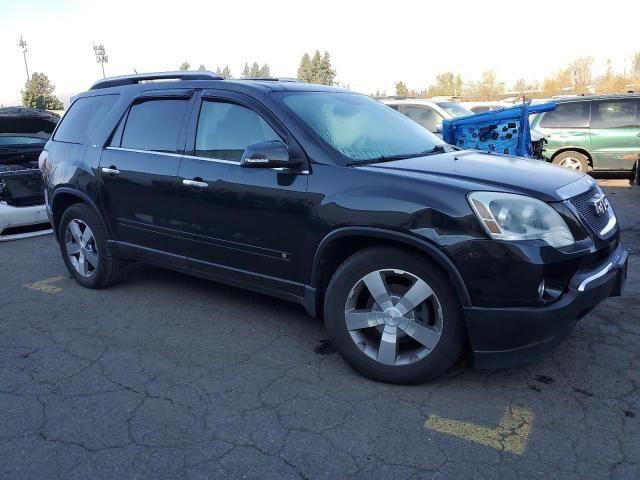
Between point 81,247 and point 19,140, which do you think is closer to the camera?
point 81,247

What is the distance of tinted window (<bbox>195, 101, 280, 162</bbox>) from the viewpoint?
3.76 m

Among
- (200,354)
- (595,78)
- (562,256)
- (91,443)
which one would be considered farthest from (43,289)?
(595,78)

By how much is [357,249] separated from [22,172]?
211 inches

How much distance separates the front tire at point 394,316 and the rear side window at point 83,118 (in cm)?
285

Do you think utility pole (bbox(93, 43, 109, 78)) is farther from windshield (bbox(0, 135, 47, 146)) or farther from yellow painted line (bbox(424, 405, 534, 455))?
yellow painted line (bbox(424, 405, 534, 455))

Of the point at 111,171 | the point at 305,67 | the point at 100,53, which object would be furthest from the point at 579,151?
the point at 305,67

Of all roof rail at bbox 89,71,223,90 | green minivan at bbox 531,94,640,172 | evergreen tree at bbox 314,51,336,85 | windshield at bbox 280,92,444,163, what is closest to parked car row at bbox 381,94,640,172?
green minivan at bbox 531,94,640,172

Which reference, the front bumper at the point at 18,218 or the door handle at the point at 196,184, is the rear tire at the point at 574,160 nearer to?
the door handle at the point at 196,184

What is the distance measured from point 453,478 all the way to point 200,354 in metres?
1.91

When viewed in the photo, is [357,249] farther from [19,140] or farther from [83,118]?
[19,140]

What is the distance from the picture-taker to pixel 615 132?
10320mm

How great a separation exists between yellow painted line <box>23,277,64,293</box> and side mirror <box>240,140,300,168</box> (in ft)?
9.13

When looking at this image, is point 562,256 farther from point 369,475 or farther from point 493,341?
point 369,475

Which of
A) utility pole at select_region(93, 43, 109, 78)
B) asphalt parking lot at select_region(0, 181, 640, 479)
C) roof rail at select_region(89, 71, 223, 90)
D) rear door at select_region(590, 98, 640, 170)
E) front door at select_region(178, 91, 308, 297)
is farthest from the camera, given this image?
utility pole at select_region(93, 43, 109, 78)
